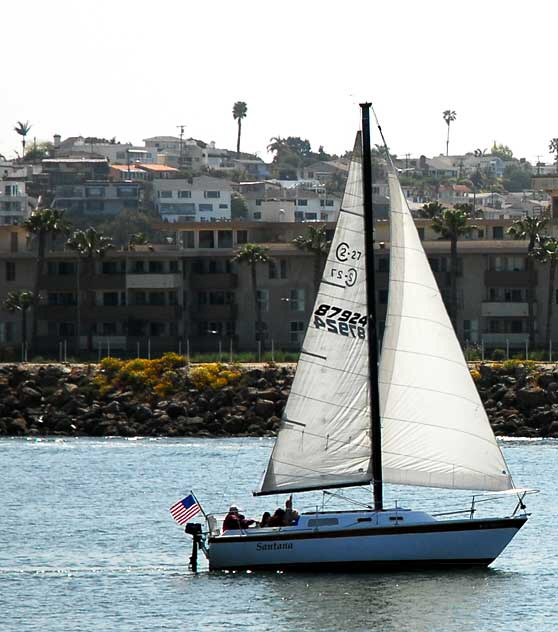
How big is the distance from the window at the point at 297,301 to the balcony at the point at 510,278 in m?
11.0

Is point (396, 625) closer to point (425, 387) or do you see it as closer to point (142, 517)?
point (425, 387)

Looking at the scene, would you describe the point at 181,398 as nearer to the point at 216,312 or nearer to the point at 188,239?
the point at 216,312

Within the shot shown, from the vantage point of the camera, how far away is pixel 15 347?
11431 cm

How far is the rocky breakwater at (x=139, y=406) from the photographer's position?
3656 inches

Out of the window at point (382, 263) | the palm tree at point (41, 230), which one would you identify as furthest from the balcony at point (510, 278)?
the palm tree at point (41, 230)

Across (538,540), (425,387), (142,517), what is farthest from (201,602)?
(142,517)

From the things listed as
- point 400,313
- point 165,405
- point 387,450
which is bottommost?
point 165,405

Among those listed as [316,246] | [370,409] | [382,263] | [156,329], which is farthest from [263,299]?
[370,409]

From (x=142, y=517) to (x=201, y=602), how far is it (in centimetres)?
1671

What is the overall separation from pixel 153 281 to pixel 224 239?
6137 mm

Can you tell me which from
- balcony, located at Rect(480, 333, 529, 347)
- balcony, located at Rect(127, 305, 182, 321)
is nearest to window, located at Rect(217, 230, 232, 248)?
balcony, located at Rect(127, 305, 182, 321)

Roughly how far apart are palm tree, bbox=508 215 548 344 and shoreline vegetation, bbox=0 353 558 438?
14.3 metres

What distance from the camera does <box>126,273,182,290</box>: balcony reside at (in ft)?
383

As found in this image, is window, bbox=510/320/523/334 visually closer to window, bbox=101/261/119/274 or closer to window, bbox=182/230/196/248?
window, bbox=182/230/196/248
